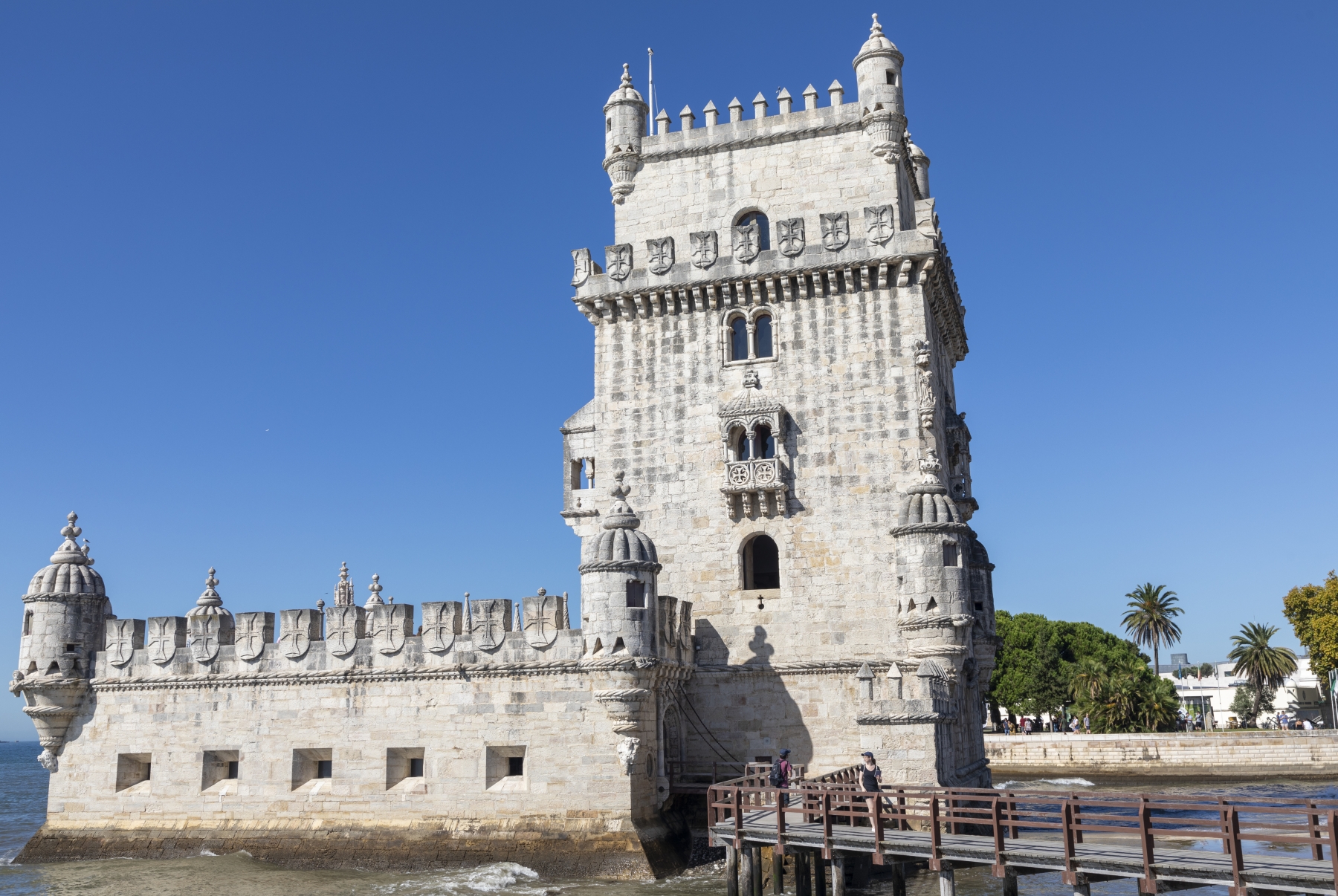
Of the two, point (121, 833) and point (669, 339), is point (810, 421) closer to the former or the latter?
point (669, 339)

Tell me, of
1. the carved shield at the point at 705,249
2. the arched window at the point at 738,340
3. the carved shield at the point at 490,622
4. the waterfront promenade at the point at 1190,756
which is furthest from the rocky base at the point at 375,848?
the waterfront promenade at the point at 1190,756

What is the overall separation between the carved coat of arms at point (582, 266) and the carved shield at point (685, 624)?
9.61m

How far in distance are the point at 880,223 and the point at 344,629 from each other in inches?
676

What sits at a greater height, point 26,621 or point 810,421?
point 810,421

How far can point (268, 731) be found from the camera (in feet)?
90.2

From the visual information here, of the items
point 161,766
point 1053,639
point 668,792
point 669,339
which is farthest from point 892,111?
point 1053,639

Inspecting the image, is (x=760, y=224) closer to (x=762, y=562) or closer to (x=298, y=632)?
(x=762, y=562)

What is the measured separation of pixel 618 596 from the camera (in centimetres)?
2553

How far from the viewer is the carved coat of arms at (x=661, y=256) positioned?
31.2 m

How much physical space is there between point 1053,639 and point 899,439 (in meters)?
43.8

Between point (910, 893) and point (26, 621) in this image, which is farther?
point (26, 621)

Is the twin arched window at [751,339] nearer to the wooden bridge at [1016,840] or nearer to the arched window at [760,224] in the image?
the arched window at [760,224]

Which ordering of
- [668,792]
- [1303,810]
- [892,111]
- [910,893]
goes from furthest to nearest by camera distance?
[892,111], [668,792], [910,893], [1303,810]

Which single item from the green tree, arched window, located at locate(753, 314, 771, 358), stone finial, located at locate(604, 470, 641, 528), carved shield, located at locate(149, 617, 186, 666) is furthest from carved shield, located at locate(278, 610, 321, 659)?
the green tree
